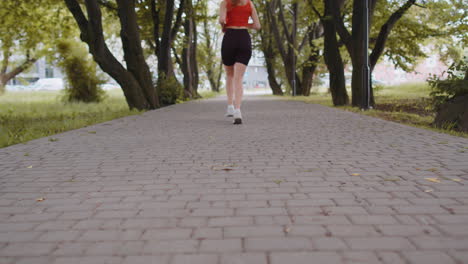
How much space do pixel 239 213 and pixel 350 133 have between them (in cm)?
481

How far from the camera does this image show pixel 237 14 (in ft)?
27.1

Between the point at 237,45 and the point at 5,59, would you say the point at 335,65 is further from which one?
the point at 5,59

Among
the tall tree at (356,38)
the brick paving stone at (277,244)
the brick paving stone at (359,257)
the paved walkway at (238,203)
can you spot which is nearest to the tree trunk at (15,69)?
the tall tree at (356,38)

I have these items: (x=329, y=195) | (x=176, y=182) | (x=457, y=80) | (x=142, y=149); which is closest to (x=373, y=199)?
(x=329, y=195)

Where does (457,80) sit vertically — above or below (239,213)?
above

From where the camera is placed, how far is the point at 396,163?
4676mm

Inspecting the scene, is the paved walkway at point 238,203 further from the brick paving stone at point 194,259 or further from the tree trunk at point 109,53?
the tree trunk at point 109,53

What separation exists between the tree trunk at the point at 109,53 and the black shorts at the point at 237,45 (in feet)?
18.0

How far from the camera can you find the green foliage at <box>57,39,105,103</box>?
2106 cm

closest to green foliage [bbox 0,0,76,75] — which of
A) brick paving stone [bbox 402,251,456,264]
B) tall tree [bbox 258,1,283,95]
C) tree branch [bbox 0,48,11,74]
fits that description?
tree branch [bbox 0,48,11,74]

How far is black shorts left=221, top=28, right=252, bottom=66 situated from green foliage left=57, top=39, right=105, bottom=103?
14.7m

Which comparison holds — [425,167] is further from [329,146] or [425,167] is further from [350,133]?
[350,133]

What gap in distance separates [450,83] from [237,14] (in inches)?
164

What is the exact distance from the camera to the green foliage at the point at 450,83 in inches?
305
